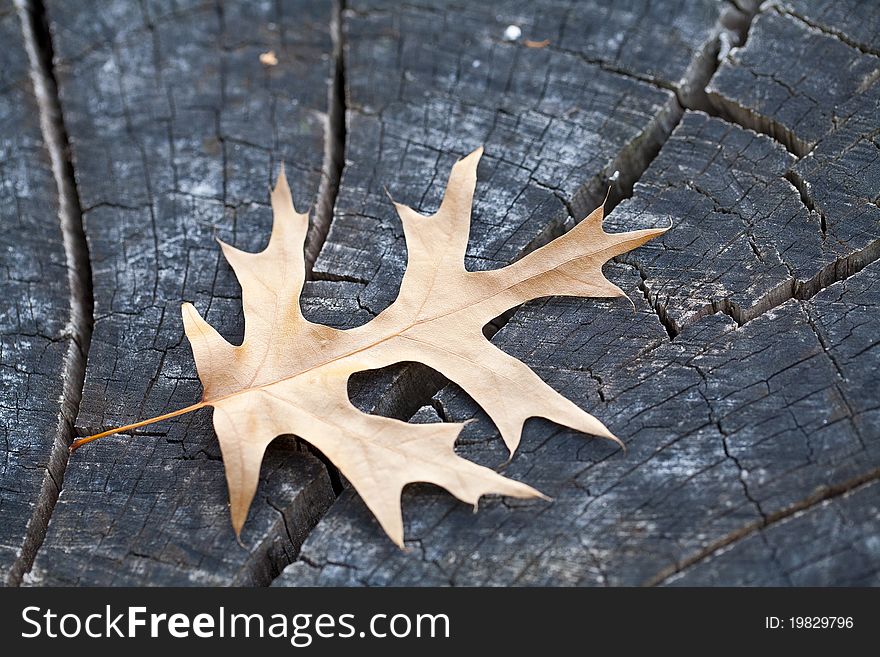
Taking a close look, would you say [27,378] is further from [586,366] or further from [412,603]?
[586,366]

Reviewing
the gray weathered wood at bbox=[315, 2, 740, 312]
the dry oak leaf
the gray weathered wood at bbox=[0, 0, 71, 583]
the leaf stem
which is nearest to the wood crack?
the dry oak leaf

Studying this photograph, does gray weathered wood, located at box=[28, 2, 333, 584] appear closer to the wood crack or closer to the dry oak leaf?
the dry oak leaf

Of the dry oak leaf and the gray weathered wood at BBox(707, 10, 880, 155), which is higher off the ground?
the gray weathered wood at BBox(707, 10, 880, 155)

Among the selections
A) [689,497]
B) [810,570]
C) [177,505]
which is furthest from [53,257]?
[810,570]

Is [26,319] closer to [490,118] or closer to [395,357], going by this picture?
[395,357]

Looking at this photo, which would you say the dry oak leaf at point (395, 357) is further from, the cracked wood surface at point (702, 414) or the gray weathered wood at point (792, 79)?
the gray weathered wood at point (792, 79)

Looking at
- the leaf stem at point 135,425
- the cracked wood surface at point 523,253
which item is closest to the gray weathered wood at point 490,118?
A: the cracked wood surface at point 523,253

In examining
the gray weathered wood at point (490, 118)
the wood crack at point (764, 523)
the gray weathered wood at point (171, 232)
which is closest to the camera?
the wood crack at point (764, 523)

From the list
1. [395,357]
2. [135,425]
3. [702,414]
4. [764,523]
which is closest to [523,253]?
[395,357]
